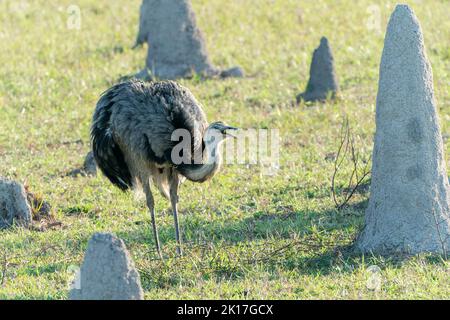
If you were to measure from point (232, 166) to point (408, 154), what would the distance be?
3.77 meters

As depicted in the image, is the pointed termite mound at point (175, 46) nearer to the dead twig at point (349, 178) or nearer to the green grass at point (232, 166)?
the green grass at point (232, 166)

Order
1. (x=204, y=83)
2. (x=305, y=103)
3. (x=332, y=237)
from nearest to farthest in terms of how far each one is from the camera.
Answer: (x=332, y=237), (x=305, y=103), (x=204, y=83)

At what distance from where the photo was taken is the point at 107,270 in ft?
23.0

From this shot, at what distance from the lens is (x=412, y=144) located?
8.81m

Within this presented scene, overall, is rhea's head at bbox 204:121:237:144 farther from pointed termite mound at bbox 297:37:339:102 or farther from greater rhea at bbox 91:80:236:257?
pointed termite mound at bbox 297:37:339:102

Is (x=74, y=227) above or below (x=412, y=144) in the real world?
below

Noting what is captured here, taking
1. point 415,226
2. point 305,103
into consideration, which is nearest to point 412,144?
point 415,226

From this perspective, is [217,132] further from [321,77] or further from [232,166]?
[321,77]

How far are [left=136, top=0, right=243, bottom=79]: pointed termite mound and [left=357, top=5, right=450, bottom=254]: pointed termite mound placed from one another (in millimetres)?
6860

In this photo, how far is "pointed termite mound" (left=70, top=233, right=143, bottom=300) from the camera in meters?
7.00

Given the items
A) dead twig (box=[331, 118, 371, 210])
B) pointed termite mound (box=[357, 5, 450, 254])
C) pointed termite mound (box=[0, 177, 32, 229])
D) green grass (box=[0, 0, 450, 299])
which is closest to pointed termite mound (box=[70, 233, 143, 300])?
green grass (box=[0, 0, 450, 299])

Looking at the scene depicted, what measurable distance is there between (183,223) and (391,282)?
9.06ft
